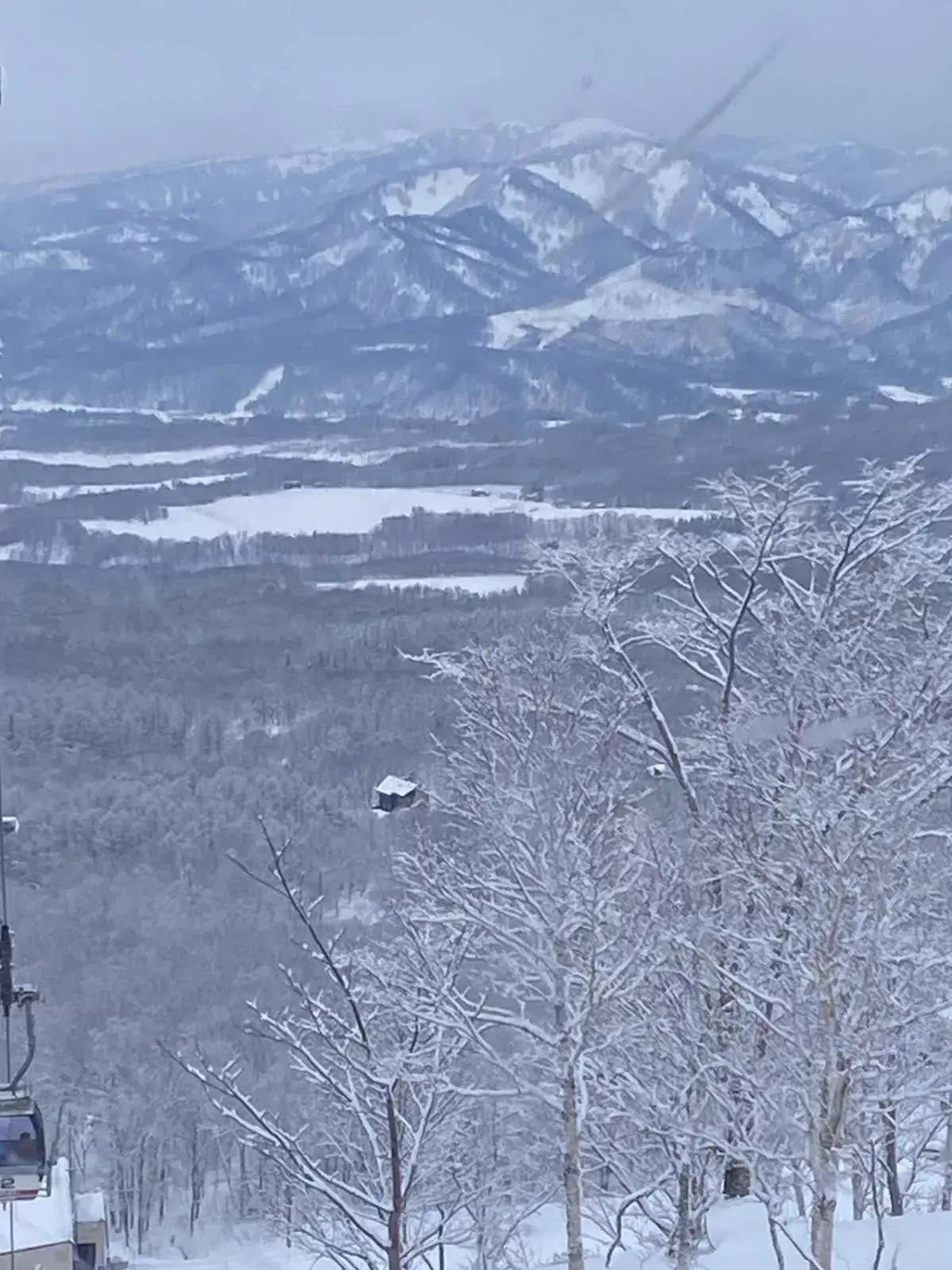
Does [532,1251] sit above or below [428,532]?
below

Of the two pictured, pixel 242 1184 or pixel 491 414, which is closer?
pixel 242 1184

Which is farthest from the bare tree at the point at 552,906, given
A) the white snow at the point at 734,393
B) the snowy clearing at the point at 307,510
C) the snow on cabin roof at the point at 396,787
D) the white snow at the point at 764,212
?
the white snow at the point at 764,212

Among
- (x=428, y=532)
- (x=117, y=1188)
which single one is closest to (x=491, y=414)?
(x=428, y=532)

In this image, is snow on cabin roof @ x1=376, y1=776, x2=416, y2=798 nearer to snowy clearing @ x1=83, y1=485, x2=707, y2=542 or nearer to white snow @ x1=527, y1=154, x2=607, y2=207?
snowy clearing @ x1=83, y1=485, x2=707, y2=542

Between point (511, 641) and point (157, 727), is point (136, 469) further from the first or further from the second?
point (511, 641)

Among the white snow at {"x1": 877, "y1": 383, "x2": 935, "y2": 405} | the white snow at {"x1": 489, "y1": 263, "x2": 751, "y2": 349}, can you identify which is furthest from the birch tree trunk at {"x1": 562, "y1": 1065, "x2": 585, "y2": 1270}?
the white snow at {"x1": 489, "y1": 263, "x2": 751, "y2": 349}

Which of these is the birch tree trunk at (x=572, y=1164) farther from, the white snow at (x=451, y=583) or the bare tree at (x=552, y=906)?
the white snow at (x=451, y=583)
